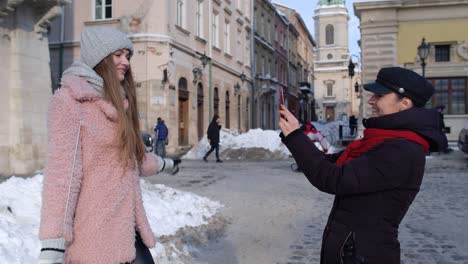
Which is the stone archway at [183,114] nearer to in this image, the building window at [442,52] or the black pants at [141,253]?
the building window at [442,52]

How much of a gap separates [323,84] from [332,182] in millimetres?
90859

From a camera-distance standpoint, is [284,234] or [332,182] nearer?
[332,182]

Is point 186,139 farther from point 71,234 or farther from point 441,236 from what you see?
point 71,234

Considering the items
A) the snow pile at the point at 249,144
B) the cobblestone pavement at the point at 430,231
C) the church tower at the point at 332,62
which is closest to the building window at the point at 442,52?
the snow pile at the point at 249,144

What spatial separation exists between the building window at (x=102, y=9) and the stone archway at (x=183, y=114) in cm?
436

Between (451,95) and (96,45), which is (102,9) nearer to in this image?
(451,95)

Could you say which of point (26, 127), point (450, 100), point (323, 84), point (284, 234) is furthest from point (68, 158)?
point (323, 84)

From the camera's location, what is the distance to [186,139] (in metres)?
23.3

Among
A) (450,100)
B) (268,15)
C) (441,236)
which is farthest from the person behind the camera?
(268,15)

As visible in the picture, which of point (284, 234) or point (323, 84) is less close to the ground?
point (323, 84)

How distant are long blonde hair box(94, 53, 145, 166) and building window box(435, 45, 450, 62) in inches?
1041

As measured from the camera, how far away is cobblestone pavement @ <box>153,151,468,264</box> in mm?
5535

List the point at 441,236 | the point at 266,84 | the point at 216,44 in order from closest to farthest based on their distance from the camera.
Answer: the point at 441,236 < the point at 216,44 < the point at 266,84

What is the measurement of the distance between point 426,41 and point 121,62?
26.5 m
